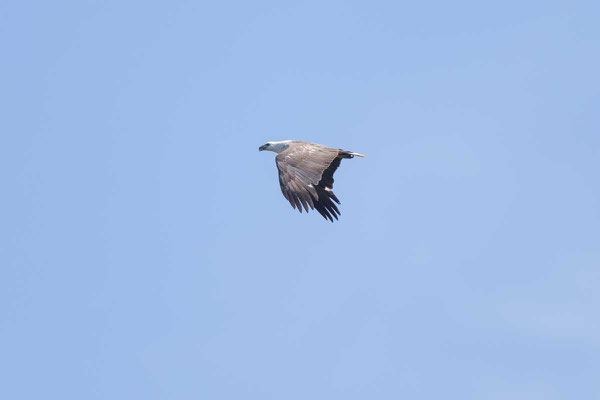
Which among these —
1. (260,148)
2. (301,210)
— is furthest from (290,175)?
(260,148)

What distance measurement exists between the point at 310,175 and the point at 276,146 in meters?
4.79

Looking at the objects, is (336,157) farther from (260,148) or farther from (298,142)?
(260,148)

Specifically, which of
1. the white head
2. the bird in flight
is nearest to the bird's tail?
the bird in flight

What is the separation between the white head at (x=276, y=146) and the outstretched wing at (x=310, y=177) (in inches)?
77.2

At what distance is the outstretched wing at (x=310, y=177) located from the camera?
36.2 meters

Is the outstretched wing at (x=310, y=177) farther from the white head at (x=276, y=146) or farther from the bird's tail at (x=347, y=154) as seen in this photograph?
the white head at (x=276, y=146)

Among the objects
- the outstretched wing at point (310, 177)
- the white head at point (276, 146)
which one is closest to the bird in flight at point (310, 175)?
the outstretched wing at point (310, 177)

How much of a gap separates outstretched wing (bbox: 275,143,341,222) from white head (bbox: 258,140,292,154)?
6.43 feet

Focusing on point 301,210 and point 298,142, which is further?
point 298,142

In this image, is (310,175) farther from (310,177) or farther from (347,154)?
(347,154)

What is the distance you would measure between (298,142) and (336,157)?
2131 millimetres

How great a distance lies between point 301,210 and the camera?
3603cm

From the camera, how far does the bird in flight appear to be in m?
36.2

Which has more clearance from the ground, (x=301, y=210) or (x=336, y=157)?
(x=336, y=157)
